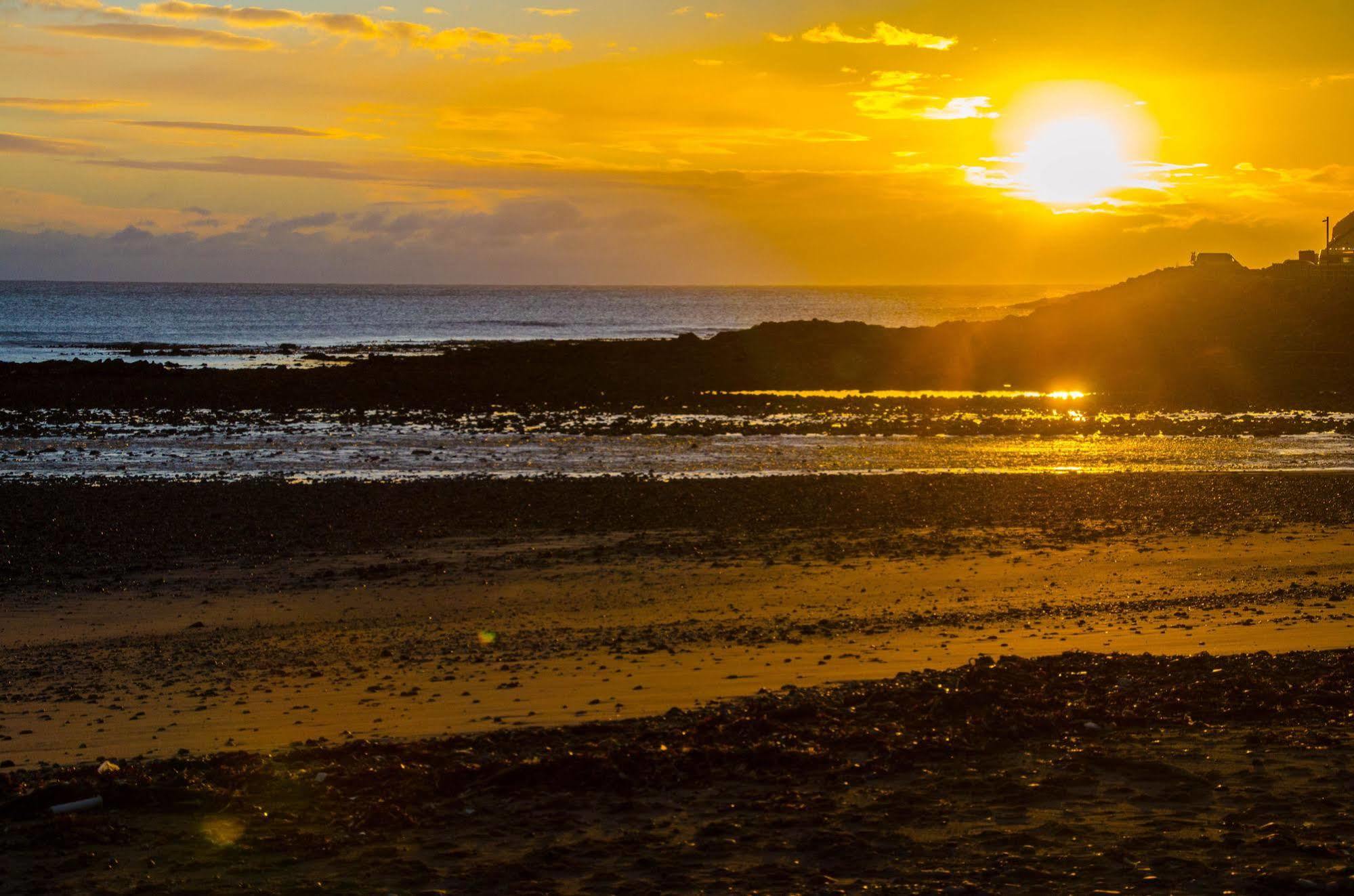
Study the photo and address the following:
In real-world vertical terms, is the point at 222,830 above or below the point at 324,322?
below

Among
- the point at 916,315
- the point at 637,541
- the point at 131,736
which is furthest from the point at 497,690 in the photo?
the point at 916,315

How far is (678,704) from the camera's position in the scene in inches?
396

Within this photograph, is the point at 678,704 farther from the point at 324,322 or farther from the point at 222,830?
the point at 324,322

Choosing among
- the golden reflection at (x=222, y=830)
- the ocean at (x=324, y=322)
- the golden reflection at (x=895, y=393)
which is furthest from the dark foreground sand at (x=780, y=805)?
the ocean at (x=324, y=322)

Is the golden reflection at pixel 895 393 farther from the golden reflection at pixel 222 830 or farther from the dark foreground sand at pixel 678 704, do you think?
the golden reflection at pixel 222 830

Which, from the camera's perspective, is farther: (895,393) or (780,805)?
(895,393)

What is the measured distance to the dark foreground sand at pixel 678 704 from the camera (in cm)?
682

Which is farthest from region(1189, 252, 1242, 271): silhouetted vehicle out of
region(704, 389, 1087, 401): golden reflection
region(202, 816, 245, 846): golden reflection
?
region(202, 816, 245, 846): golden reflection

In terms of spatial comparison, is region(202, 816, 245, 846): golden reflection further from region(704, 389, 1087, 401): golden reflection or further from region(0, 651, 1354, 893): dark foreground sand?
region(704, 389, 1087, 401): golden reflection

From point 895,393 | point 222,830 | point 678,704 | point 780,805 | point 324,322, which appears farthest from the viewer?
point 324,322

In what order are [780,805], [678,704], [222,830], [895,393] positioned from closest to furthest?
[222,830]
[780,805]
[678,704]
[895,393]

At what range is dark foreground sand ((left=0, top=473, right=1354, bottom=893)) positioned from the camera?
22.4ft

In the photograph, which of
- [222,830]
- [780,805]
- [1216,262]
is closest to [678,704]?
[780,805]

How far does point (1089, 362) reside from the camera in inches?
2228
